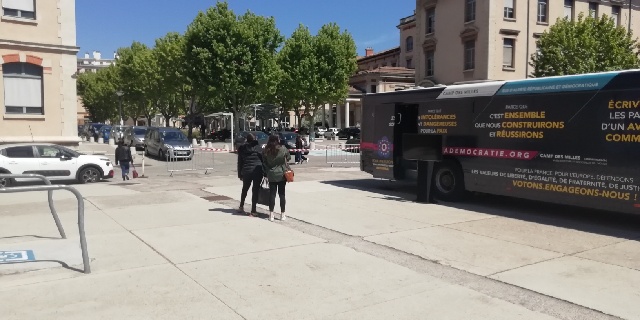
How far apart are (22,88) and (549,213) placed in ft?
67.3

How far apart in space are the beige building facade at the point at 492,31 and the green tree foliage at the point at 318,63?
10758mm

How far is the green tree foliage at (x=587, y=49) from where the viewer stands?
2859cm

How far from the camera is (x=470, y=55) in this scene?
36.2m

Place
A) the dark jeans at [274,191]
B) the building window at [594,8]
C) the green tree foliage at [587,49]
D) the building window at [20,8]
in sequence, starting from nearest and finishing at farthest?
the dark jeans at [274,191] → the building window at [20,8] → the green tree foliage at [587,49] → the building window at [594,8]

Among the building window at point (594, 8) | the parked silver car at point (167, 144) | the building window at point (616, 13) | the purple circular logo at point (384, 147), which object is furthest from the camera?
the building window at point (616, 13)

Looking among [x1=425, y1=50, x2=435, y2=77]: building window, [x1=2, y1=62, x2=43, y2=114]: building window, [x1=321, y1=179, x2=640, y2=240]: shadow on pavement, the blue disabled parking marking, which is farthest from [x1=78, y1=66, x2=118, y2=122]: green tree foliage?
the blue disabled parking marking

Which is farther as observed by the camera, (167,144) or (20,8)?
(167,144)

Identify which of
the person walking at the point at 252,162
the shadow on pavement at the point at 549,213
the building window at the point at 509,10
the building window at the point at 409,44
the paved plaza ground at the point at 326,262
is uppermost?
the building window at the point at 409,44

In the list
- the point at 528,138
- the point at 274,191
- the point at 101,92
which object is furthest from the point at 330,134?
the point at 274,191

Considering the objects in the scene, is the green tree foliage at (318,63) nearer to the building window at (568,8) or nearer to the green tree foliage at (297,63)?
the green tree foliage at (297,63)

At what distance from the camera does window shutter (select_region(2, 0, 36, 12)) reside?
20531 millimetres

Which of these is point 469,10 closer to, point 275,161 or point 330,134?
point 330,134

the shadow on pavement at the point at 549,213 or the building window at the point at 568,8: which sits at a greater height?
the building window at the point at 568,8

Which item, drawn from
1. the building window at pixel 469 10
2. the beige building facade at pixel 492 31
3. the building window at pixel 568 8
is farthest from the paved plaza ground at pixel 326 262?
the building window at pixel 568 8
